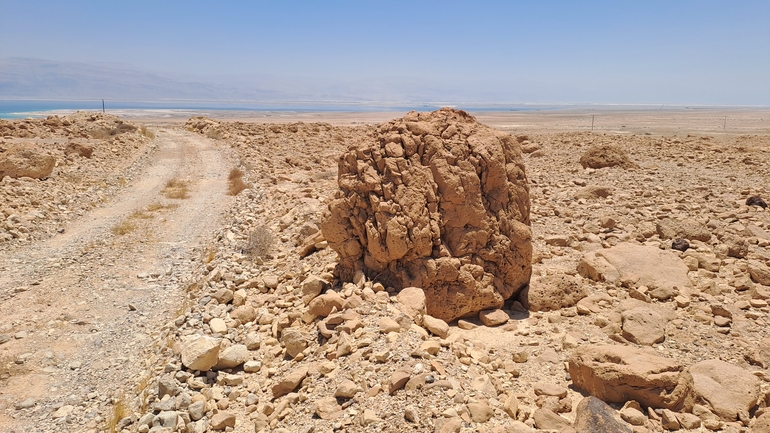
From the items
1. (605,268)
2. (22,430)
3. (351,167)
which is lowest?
(22,430)

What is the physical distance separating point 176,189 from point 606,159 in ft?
46.2

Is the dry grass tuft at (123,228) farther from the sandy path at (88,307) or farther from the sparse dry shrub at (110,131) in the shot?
the sparse dry shrub at (110,131)

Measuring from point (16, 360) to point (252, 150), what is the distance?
18.4 m

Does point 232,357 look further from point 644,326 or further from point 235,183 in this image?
point 235,183

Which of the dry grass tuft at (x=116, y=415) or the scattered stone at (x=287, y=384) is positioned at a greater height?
the scattered stone at (x=287, y=384)

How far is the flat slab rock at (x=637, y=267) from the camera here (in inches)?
272

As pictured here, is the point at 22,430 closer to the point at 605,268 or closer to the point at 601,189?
the point at 605,268

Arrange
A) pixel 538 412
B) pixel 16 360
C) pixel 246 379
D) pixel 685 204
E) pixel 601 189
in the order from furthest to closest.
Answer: pixel 601 189
pixel 685 204
pixel 16 360
pixel 246 379
pixel 538 412

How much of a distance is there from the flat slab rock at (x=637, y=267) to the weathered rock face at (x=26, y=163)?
15.1m

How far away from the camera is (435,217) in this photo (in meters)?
6.29

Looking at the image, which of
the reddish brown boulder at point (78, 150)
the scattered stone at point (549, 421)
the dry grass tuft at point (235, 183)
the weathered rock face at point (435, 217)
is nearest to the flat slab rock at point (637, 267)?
the weathered rock face at point (435, 217)

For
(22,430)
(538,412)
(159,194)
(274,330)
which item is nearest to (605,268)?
(538,412)

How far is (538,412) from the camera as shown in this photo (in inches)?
157

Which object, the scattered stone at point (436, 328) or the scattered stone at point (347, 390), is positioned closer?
the scattered stone at point (347, 390)
